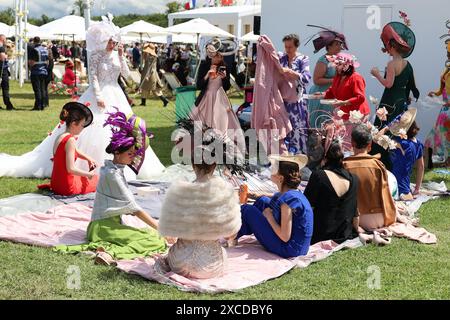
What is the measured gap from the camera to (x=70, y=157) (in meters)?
6.62

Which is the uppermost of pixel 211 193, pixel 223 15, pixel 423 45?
pixel 223 15

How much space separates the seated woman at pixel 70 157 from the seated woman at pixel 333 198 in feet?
7.82

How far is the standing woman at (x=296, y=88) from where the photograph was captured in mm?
8703

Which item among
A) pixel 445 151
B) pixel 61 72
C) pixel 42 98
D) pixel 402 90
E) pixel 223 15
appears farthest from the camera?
pixel 223 15

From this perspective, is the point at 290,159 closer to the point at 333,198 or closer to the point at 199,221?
the point at 333,198

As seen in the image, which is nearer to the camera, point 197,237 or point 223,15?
point 197,237

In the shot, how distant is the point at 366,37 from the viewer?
11445mm

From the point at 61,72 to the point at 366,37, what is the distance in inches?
602

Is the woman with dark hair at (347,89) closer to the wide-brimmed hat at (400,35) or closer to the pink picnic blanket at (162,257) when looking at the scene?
the wide-brimmed hat at (400,35)

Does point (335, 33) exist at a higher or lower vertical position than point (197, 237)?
higher

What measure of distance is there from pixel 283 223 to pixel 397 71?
401 cm

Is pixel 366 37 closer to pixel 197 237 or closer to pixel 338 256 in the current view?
pixel 338 256

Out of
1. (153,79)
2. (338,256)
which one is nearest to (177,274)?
(338,256)

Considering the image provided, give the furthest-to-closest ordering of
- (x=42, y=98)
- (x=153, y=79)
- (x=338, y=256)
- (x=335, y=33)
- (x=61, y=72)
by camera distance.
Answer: (x=61, y=72) < (x=153, y=79) < (x=42, y=98) < (x=335, y=33) < (x=338, y=256)
